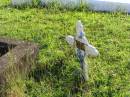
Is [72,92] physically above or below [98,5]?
below

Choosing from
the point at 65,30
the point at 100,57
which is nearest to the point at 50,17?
the point at 65,30

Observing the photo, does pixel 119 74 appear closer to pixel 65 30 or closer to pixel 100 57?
pixel 100 57

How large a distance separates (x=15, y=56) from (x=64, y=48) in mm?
1470

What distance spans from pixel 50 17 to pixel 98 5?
1061mm

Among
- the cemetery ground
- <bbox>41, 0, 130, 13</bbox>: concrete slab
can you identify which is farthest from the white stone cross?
<bbox>41, 0, 130, 13</bbox>: concrete slab

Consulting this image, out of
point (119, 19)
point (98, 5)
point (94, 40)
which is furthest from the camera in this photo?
point (98, 5)

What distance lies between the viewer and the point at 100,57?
6105mm

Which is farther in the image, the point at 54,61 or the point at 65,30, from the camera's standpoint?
the point at 65,30

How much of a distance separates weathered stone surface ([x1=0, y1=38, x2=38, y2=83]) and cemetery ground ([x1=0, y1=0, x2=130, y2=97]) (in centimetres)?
13

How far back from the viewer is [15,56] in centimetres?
512

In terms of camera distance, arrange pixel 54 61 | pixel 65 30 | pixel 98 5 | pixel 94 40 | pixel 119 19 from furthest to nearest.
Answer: pixel 98 5
pixel 119 19
pixel 65 30
pixel 94 40
pixel 54 61

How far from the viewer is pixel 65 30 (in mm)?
7289

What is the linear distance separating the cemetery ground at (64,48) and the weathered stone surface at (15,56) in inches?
4.9

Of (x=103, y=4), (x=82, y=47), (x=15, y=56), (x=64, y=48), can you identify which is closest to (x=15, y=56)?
(x=15, y=56)
